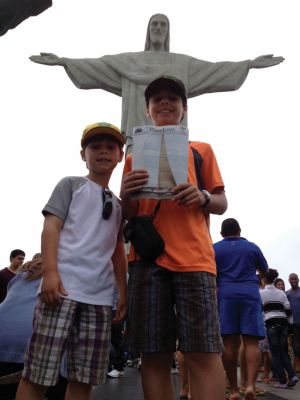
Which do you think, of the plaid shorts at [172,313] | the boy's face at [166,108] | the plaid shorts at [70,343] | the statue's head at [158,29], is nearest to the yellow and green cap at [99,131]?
the boy's face at [166,108]

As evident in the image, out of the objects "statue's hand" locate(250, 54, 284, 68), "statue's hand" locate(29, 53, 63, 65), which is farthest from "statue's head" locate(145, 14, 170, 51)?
"statue's hand" locate(29, 53, 63, 65)

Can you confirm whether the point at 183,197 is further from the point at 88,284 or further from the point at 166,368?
the point at 166,368

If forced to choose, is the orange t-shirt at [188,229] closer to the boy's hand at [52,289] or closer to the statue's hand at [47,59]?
the boy's hand at [52,289]

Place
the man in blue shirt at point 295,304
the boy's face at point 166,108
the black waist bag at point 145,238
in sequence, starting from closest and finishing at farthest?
the black waist bag at point 145,238, the boy's face at point 166,108, the man in blue shirt at point 295,304

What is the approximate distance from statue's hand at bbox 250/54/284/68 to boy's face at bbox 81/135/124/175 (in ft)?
19.0

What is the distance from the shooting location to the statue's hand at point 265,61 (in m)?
7.58

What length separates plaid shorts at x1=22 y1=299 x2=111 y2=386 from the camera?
2021 mm

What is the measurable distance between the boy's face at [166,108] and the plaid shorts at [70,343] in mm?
915

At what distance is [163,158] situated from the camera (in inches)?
85.0

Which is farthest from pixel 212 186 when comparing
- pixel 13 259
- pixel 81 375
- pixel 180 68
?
pixel 180 68

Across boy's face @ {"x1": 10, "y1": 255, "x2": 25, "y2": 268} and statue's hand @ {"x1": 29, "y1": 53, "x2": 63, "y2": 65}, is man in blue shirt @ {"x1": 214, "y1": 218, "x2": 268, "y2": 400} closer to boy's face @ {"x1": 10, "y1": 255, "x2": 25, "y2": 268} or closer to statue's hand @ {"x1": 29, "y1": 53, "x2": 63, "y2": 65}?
boy's face @ {"x1": 10, "y1": 255, "x2": 25, "y2": 268}

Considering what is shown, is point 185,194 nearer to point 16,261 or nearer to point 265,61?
point 16,261

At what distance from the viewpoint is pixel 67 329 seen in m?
2.08

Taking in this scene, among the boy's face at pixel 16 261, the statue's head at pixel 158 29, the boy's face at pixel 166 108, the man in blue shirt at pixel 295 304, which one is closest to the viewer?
the boy's face at pixel 166 108
